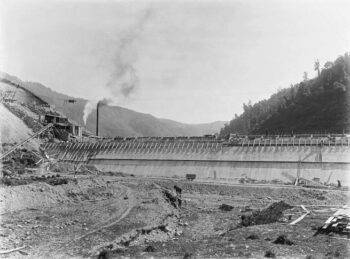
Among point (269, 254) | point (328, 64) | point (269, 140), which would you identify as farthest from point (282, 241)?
point (328, 64)

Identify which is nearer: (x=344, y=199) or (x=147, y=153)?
(x=344, y=199)

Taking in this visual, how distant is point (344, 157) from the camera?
1902 inches

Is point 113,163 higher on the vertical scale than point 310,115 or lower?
lower

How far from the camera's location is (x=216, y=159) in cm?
5638

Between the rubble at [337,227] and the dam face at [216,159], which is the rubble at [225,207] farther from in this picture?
the dam face at [216,159]

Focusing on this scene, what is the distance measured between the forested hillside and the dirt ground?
6342 centimetres

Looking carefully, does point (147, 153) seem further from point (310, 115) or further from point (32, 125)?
point (310, 115)

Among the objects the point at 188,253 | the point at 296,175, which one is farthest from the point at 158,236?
the point at 296,175

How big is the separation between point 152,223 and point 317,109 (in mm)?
92622

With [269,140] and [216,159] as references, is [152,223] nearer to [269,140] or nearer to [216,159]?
[216,159]

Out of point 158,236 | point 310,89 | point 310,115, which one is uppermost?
point 310,89

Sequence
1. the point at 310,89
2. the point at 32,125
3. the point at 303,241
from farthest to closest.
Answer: the point at 310,89, the point at 32,125, the point at 303,241

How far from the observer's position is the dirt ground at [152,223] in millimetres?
17547

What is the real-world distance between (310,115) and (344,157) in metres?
61.6
